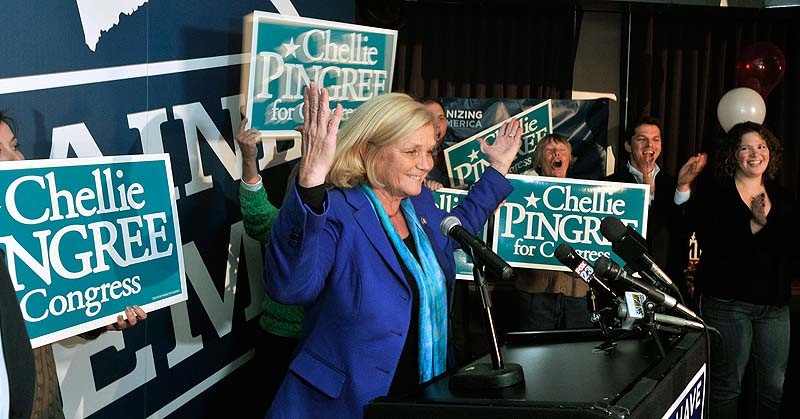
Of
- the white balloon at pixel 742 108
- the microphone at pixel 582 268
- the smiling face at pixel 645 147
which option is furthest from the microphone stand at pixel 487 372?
the white balloon at pixel 742 108

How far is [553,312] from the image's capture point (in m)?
4.26

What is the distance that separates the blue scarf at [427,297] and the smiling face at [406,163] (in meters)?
0.06

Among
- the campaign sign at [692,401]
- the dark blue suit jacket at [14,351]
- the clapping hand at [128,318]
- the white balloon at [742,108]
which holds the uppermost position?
the white balloon at [742,108]

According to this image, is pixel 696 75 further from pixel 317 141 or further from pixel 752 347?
pixel 317 141

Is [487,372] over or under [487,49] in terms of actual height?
under

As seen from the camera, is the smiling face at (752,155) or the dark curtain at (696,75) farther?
the dark curtain at (696,75)

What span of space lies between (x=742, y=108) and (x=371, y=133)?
4142mm

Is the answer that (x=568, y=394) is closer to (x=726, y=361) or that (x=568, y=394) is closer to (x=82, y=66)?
(x=82, y=66)

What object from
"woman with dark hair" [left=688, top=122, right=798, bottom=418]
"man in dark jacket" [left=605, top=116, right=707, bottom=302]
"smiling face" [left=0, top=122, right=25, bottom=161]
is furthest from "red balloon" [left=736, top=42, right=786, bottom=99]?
"smiling face" [left=0, top=122, right=25, bottom=161]

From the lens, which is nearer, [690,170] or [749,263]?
[749,263]

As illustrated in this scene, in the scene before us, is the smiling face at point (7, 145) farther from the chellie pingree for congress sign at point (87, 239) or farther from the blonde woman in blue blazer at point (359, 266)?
the blonde woman in blue blazer at point (359, 266)

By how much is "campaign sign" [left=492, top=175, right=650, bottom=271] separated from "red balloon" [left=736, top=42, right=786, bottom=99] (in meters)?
2.66

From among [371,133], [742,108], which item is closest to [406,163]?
[371,133]

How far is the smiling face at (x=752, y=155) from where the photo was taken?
4.07 metres
